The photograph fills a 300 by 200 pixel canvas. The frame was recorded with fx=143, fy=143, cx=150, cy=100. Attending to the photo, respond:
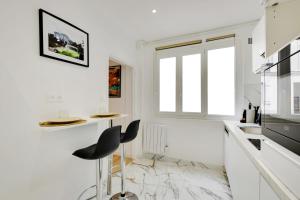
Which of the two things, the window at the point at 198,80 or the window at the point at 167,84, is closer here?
the window at the point at 198,80

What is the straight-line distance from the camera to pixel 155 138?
10.3 feet

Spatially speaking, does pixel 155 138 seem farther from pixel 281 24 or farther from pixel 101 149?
pixel 281 24

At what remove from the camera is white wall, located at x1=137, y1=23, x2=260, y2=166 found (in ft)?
8.37

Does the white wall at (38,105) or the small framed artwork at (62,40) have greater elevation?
the small framed artwork at (62,40)

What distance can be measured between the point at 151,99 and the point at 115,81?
98 centimetres

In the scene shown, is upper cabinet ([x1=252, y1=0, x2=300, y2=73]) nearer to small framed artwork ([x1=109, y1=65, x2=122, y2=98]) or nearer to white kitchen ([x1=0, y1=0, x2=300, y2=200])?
white kitchen ([x1=0, y1=0, x2=300, y2=200])

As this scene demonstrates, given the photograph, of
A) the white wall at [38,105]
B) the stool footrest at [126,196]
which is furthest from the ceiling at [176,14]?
the stool footrest at [126,196]

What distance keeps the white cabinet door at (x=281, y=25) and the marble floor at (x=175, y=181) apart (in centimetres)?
198

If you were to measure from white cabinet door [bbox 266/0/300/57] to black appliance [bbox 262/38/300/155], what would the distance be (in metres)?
0.03

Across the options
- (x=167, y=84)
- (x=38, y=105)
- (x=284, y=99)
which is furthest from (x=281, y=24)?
(x=167, y=84)

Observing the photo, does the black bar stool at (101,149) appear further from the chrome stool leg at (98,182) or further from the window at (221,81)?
the window at (221,81)

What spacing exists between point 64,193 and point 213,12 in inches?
123

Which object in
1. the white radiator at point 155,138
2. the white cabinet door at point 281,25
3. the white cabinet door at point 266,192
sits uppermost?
the white cabinet door at point 281,25

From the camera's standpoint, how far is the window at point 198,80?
8.87ft
